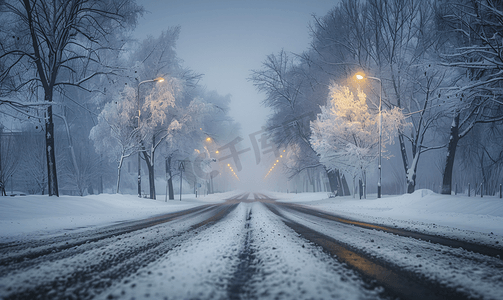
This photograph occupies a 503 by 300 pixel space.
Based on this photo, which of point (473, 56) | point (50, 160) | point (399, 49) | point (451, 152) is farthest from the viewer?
point (399, 49)

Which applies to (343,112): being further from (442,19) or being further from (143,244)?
(143,244)

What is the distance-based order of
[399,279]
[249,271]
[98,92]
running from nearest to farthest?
[399,279] < [249,271] < [98,92]

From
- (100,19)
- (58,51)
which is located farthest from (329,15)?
(58,51)

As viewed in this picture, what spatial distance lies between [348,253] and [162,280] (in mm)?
1931

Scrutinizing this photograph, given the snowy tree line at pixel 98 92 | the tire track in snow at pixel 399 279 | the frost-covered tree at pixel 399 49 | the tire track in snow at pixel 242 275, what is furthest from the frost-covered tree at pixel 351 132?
the tire track in snow at pixel 242 275

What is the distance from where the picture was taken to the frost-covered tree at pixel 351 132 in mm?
17375

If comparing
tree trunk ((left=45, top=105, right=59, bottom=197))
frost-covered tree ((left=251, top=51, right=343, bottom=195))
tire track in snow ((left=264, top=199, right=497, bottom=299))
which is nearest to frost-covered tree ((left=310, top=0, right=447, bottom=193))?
frost-covered tree ((left=251, top=51, right=343, bottom=195))

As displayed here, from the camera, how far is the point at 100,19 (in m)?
13.9

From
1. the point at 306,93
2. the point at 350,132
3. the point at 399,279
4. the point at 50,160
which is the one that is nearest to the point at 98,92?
the point at 50,160

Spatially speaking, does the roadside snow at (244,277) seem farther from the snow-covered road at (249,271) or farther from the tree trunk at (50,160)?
the tree trunk at (50,160)

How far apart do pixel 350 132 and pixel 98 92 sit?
21.5 meters

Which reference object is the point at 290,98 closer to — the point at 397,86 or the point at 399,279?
the point at 397,86

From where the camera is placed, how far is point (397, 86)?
16703mm

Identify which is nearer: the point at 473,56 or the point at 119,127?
the point at 473,56
